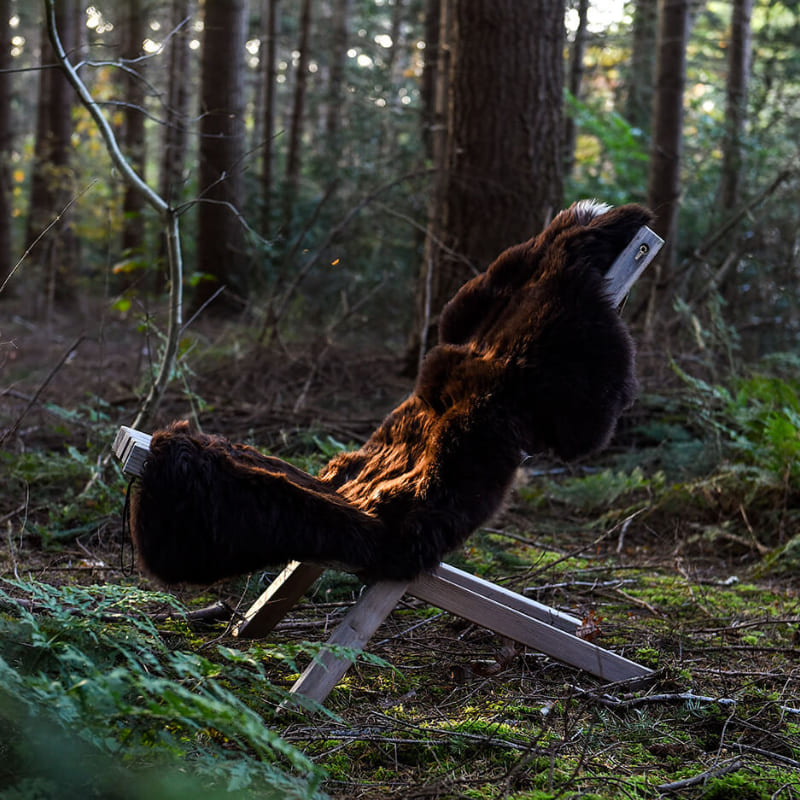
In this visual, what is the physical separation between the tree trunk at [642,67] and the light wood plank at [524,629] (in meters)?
13.1

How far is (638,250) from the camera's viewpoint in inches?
108

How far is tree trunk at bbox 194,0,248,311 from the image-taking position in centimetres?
1053

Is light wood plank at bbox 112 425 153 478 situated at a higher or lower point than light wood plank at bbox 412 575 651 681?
higher

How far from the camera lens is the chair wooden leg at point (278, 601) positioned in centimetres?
297

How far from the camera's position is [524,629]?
2801 millimetres

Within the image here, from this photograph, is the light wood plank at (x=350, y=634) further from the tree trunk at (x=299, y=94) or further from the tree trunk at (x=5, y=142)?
the tree trunk at (x=5, y=142)

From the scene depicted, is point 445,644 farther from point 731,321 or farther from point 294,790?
point 731,321

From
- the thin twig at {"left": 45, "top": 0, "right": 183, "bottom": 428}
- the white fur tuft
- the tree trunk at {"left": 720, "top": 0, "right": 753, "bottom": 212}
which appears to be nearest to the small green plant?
the white fur tuft

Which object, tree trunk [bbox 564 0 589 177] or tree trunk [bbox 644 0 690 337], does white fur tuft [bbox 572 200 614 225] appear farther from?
tree trunk [bbox 564 0 589 177]

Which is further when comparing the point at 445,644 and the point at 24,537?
the point at 24,537

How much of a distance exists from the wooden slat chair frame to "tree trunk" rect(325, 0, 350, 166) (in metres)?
10.6

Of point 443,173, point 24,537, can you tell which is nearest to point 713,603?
point 24,537

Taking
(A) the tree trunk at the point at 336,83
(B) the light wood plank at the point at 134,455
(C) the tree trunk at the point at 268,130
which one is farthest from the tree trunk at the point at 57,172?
(B) the light wood plank at the point at 134,455

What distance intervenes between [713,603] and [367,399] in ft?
12.4
